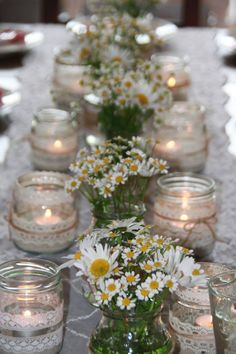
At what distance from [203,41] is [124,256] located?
214cm

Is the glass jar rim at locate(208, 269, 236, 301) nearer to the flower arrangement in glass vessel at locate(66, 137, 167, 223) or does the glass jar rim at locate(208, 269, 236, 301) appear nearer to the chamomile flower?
the chamomile flower

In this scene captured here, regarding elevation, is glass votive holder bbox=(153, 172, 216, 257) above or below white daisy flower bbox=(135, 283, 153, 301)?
below

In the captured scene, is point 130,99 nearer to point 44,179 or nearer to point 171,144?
point 171,144

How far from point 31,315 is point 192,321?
0.22 meters

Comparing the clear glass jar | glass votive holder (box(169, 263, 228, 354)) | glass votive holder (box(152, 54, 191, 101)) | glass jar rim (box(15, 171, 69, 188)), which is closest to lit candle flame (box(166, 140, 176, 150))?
glass jar rim (box(15, 171, 69, 188))

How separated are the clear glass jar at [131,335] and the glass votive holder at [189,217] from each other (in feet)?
1.37

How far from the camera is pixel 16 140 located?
2.12 metres

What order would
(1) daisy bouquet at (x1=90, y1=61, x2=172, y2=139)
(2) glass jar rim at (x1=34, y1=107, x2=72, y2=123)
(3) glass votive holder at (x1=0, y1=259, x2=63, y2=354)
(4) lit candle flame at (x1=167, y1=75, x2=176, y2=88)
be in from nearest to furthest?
(3) glass votive holder at (x1=0, y1=259, x2=63, y2=354)
(1) daisy bouquet at (x1=90, y1=61, x2=172, y2=139)
(2) glass jar rim at (x1=34, y1=107, x2=72, y2=123)
(4) lit candle flame at (x1=167, y1=75, x2=176, y2=88)

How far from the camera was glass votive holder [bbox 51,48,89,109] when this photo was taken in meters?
2.32

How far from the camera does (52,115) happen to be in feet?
6.46

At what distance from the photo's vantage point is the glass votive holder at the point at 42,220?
60.2 inches

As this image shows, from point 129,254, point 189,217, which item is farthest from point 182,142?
point 129,254

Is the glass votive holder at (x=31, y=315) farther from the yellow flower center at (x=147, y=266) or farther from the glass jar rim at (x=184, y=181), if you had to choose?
the glass jar rim at (x=184, y=181)

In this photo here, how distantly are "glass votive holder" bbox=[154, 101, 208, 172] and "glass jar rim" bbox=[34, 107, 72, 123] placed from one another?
20 centimetres
